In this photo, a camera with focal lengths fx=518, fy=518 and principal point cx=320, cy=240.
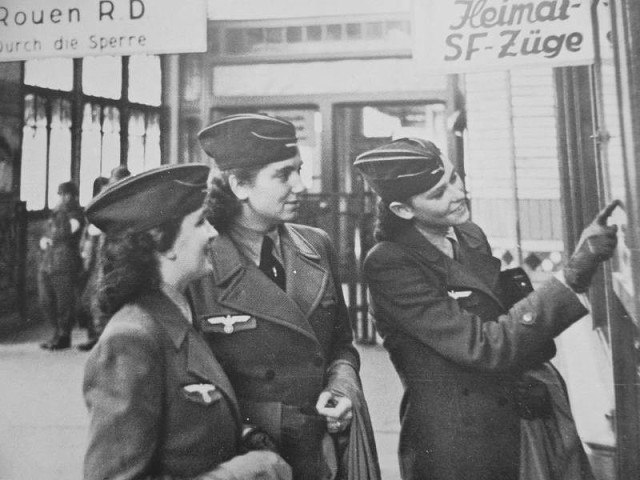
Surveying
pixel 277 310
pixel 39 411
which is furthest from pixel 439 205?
pixel 39 411

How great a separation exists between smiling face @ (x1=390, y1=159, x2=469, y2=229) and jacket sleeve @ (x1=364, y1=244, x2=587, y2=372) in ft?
0.41

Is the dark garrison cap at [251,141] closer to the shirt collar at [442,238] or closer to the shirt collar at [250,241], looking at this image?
the shirt collar at [250,241]

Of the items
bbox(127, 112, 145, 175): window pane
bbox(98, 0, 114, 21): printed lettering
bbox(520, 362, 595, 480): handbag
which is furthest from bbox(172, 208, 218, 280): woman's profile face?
bbox(98, 0, 114, 21): printed lettering

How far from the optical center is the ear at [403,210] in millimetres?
1505

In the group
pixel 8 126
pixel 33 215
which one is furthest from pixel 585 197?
pixel 8 126

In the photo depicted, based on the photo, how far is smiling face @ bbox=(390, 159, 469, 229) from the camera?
1484 mm

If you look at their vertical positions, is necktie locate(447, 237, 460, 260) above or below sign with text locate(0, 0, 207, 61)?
below

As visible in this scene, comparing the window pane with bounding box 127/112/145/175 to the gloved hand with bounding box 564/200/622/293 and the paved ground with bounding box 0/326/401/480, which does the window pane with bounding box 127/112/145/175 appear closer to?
the paved ground with bounding box 0/326/401/480

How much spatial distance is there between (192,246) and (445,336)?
27.9 inches

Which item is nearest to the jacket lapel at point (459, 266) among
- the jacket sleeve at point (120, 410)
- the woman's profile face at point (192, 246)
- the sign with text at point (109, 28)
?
the woman's profile face at point (192, 246)

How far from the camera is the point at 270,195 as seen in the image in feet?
4.83

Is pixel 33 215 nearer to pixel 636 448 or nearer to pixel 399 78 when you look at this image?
pixel 399 78

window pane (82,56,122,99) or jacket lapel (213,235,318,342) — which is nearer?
jacket lapel (213,235,318,342)

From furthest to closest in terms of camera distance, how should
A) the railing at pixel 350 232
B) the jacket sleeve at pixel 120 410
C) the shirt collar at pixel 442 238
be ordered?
the railing at pixel 350 232, the shirt collar at pixel 442 238, the jacket sleeve at pixel 120 410
